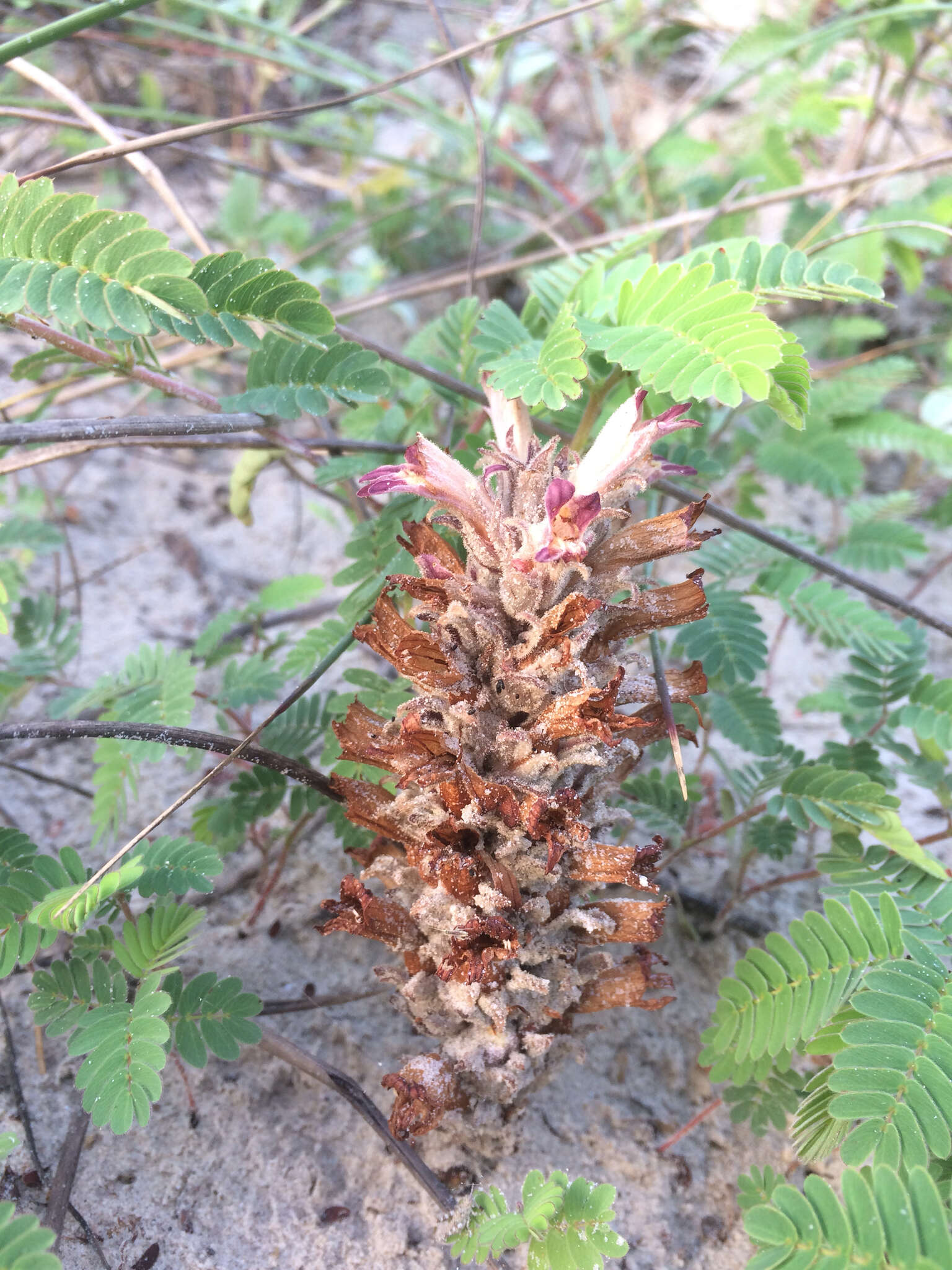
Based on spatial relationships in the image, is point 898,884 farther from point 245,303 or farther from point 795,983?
point 245,303

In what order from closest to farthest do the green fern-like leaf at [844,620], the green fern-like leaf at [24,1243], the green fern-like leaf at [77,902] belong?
the green fern-like leaf at [24,1243] < the green fern-like leaf at [77,902] < the green fern-like leaf at [844,620]

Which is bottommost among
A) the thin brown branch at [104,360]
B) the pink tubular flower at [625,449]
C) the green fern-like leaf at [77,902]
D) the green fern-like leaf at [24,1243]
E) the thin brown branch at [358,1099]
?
the thin brown branch at [358,1099]

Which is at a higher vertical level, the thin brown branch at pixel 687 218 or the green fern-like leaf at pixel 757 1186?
the thin brown branch at pixel 687 218

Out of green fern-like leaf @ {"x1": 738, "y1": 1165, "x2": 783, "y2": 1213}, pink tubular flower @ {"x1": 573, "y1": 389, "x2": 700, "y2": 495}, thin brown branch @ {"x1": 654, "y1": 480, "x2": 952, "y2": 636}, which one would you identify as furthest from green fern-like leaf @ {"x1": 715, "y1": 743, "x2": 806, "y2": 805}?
pink tubular flower @ {"x1": 573, "y1": 389, "x2": 700, "y2": 495}

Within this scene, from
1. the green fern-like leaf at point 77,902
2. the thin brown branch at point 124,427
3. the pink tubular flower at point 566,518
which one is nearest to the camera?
the pink tubular flower at point 566,518

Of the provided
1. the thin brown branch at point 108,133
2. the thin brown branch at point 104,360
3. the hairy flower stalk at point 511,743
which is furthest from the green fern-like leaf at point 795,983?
the thin brown branch at point 108,133

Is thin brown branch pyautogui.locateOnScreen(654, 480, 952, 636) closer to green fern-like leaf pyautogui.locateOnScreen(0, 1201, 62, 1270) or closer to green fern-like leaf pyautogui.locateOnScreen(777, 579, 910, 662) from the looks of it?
green fern-like leaf pyautogui.locateOnScreen(777, 579, 910, 662)

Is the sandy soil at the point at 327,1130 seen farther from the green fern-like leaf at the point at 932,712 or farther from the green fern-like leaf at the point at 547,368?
the green fern-like leaf at the point at 547,368

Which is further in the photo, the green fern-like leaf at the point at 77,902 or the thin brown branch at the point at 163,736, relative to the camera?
the thin brown branch at the point at 163,736
